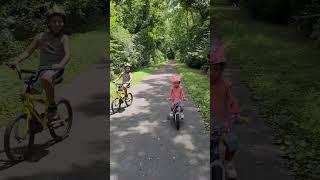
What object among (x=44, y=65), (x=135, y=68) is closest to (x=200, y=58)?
(x=135, y=68)

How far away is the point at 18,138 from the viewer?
6.79 meters

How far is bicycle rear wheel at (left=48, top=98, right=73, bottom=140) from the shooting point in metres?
7.69

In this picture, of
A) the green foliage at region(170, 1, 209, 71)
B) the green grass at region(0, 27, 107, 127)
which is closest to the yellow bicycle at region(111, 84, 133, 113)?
the green grass at region(0, 27, 107, 127)

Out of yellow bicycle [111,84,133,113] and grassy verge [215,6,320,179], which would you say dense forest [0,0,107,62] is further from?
grassy verge [215,6,320,179]

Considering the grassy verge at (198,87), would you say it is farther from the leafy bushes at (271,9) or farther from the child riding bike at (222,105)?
the child riding bike at (222,105)

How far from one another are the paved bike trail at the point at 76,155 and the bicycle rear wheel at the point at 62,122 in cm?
15

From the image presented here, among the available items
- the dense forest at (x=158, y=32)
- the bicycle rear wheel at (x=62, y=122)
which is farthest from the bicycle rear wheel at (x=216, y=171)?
the dense forest at (x=158, y=32)

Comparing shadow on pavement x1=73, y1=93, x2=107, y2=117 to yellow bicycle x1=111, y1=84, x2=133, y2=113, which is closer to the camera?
shadow on pavement x1=73, y1=93, x2=107, y2=117

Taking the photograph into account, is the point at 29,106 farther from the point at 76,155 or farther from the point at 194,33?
the point at 194,33

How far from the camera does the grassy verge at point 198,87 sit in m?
12.6

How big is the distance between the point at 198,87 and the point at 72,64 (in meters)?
4.85

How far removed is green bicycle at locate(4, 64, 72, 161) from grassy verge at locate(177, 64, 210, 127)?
4697mm

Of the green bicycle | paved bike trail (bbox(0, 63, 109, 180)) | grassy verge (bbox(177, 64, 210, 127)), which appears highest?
the green bicycle

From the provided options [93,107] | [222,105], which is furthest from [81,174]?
[93,107]
